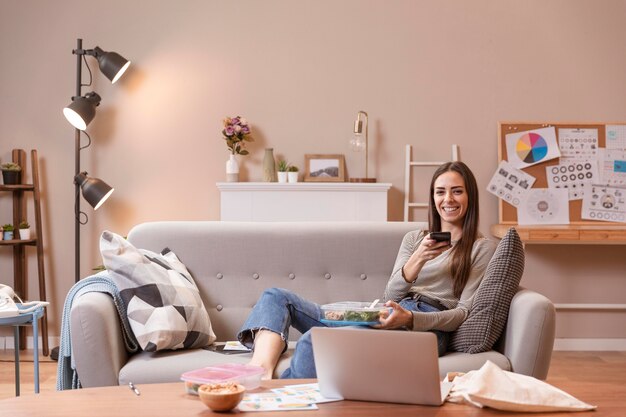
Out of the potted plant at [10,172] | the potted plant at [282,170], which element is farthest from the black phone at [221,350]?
the potted plant at [10,172]

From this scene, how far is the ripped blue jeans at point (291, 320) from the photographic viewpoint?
232 cm

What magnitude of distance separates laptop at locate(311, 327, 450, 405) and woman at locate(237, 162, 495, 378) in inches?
30.3

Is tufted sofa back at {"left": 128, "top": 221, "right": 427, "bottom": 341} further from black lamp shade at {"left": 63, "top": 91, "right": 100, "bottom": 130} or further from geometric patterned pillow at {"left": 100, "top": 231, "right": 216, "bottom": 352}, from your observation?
black lamp shade at {"left": 63, "top": 91, "right": 100, "bottom": 130}

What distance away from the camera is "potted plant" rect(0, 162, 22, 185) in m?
4.58

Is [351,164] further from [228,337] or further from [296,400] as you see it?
[296,400]

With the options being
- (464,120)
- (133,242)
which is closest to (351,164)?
(464,120)

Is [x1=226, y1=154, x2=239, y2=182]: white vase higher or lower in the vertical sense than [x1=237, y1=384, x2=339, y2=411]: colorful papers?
higher

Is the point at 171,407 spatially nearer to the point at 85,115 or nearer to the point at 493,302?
the point at 493,302

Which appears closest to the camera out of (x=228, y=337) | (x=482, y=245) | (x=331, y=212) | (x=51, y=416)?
(x=51, y=416)

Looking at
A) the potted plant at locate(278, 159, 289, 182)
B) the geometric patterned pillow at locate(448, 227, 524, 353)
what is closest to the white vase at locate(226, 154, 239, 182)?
the potted plant at locate(278, 159, 289, 182)

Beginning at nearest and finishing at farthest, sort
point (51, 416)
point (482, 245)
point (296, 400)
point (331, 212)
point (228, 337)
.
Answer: point (51, 416), point (296, 400), point (482, 245), point (228, 337), point (331, 212)

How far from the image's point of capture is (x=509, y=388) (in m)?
1.64

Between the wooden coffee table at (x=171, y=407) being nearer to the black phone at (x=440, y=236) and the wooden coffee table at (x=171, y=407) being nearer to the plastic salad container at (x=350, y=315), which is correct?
the plastic salad container at (x=350, y=315)

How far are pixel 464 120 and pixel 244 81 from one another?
137 cm
